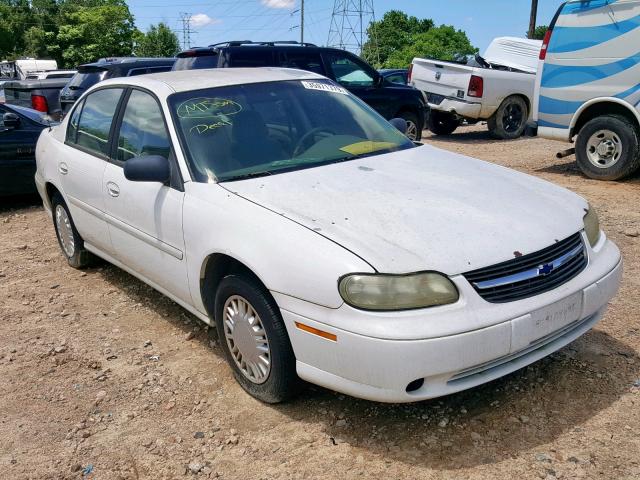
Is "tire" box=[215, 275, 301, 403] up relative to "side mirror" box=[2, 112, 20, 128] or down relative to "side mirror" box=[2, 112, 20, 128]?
down

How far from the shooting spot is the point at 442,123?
14.2 metres

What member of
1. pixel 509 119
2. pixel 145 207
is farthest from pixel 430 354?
pixel 509 119

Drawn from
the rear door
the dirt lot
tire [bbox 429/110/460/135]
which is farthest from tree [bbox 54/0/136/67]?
the dirt lot

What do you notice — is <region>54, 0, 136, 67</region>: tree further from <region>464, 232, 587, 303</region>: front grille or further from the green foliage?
<region>464, 232, 587, 303</region>: front grille

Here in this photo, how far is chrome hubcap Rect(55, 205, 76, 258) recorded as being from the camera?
5.35 meters

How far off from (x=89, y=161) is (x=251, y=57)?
4.62 m

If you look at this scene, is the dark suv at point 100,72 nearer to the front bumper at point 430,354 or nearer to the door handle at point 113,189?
the door handle at point 113,189

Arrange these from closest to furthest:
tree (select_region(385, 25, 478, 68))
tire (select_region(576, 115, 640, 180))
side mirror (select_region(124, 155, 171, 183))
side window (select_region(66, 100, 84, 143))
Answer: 1. side mirror (select_region(124, 155, 171, 183))
2. side window (select_region(66, 100, 84, 143))
3. tire (select_region(576, 115, 640, 180))
4. tree (select_region(385, 25, 478, 68))

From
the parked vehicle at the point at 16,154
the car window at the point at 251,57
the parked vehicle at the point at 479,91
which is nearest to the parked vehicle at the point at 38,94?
the parked vehicle at the point at 16,154

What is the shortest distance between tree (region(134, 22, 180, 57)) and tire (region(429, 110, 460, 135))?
62218 mm

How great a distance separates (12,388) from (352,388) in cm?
215

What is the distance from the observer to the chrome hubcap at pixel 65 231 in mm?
5352

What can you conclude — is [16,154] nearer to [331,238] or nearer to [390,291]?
[331,238]

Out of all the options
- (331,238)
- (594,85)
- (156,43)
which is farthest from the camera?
(156,43)
